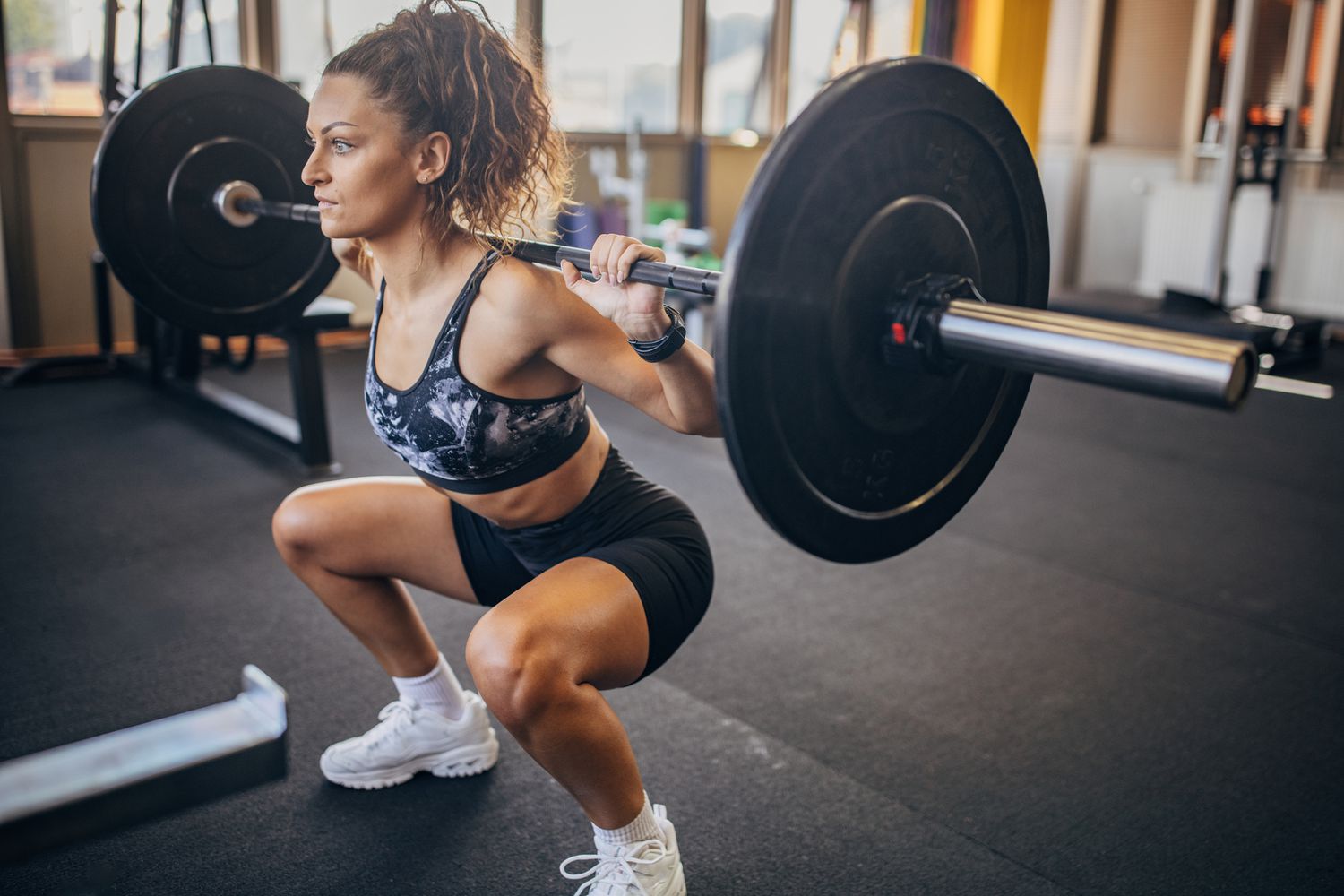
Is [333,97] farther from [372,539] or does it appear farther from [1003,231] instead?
[1003,231]

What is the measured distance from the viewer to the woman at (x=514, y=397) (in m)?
1.30

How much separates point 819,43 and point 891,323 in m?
6.85

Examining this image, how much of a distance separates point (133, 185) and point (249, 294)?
0.27m

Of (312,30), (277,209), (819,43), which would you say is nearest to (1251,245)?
(819,43)

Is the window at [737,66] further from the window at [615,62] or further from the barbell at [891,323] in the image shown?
the barbell at [891,323]

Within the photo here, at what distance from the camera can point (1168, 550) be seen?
2.97 m

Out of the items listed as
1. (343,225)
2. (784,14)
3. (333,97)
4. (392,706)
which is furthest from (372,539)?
(784,14)

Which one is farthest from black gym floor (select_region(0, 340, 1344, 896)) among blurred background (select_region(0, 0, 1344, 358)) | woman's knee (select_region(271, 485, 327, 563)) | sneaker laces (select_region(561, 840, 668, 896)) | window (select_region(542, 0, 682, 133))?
window (select_region(542, 0, 682, 133))

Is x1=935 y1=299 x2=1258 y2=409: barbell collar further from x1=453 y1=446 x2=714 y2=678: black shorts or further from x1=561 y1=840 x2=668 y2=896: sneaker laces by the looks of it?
x1=561 y1=840 x2=668 y2=896: sneaker laces

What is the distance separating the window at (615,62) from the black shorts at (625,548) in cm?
506

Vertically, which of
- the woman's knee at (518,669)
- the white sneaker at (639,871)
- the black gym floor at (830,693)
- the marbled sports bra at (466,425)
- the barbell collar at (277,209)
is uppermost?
the barbell collar at (277,209)

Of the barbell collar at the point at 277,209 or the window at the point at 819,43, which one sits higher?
the window at the point at 819,43

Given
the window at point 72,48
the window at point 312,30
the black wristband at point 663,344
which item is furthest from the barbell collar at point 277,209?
the window at point 312,30

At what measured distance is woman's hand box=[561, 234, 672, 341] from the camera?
1211mm
